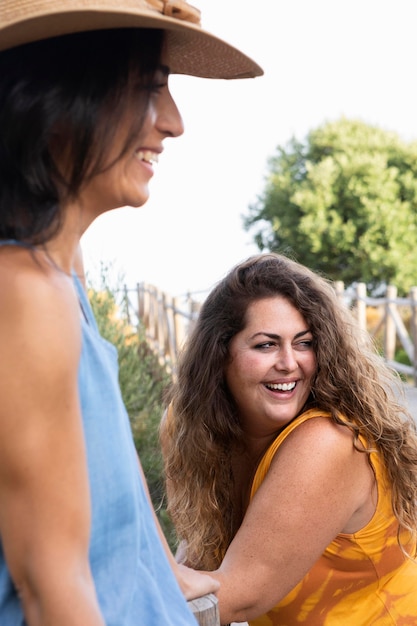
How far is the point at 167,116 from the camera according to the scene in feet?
3.85

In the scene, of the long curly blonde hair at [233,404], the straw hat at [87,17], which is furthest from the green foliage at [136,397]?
the straw hat at [87,17]

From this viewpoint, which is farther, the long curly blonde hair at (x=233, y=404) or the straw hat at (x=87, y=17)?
the long curly blonde hair at (x=233, y=404)

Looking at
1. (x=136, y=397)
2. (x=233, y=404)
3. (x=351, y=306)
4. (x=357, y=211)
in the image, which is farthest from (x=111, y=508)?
(x=357, y=211)

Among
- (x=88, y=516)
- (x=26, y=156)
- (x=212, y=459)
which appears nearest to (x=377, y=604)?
(x=212, y=459)

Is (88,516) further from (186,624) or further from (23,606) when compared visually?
(186,624)

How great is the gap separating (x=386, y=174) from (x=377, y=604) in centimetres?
2698

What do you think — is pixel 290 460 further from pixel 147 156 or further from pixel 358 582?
pixel 147 156

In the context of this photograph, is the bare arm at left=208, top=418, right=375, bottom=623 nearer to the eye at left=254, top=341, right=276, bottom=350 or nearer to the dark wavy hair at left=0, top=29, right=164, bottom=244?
the eye at left=254, top=341, right=276, bottom=350

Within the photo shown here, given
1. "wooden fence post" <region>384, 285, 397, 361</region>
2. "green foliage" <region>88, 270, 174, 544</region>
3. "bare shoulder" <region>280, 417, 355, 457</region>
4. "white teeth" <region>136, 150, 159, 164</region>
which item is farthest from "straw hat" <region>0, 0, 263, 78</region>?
"wooden fence post" <region>384, 285, 397, 361</region>

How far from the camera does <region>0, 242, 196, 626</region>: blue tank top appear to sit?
1.04 metres

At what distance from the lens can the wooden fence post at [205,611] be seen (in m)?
1.37

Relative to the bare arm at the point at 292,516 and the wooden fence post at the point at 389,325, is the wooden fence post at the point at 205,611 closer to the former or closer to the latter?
the bare arm at the point at 292,516

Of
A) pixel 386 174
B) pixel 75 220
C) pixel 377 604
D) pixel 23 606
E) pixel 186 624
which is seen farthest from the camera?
pixel 386 174

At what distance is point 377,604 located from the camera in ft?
7.32
